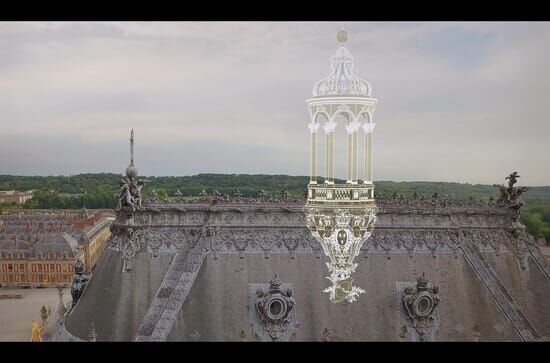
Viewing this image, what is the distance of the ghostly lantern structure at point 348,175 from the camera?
8305 millimetres

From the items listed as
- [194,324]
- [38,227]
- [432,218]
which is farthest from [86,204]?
[432,218]

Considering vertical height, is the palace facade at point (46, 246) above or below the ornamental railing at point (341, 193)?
below

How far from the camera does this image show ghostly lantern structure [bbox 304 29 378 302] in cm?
830

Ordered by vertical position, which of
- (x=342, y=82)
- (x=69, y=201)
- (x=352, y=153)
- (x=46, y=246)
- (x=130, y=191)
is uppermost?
(x=342, y=82)

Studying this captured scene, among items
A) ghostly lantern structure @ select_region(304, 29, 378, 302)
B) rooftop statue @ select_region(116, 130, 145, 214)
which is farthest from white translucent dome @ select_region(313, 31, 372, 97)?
rooftop statue @ select_region(116, 130, 145, 214)

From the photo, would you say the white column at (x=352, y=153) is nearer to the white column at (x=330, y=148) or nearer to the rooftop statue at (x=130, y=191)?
the white column at (x=330, y=148)

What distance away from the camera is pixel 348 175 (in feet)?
28.5

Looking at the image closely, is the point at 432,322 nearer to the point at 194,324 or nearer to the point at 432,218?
the point at 432,218

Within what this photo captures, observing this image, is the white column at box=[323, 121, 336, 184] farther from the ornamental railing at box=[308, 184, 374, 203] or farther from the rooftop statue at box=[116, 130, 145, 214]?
the rooftop statue at box=[116, 130, 145, 214]

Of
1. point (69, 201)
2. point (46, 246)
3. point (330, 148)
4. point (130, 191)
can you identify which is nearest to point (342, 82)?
point (330, 148)

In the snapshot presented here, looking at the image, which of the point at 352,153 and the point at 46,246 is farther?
the point at 46,246

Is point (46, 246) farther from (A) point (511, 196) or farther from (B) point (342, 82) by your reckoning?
(A) point (511, 196)

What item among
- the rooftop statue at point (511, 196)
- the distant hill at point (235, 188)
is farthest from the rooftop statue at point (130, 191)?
the rooftop statue at point (511, 196)

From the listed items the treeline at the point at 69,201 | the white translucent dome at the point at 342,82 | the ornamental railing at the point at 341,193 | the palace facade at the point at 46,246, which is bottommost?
the palace facade at the point at 46,246
